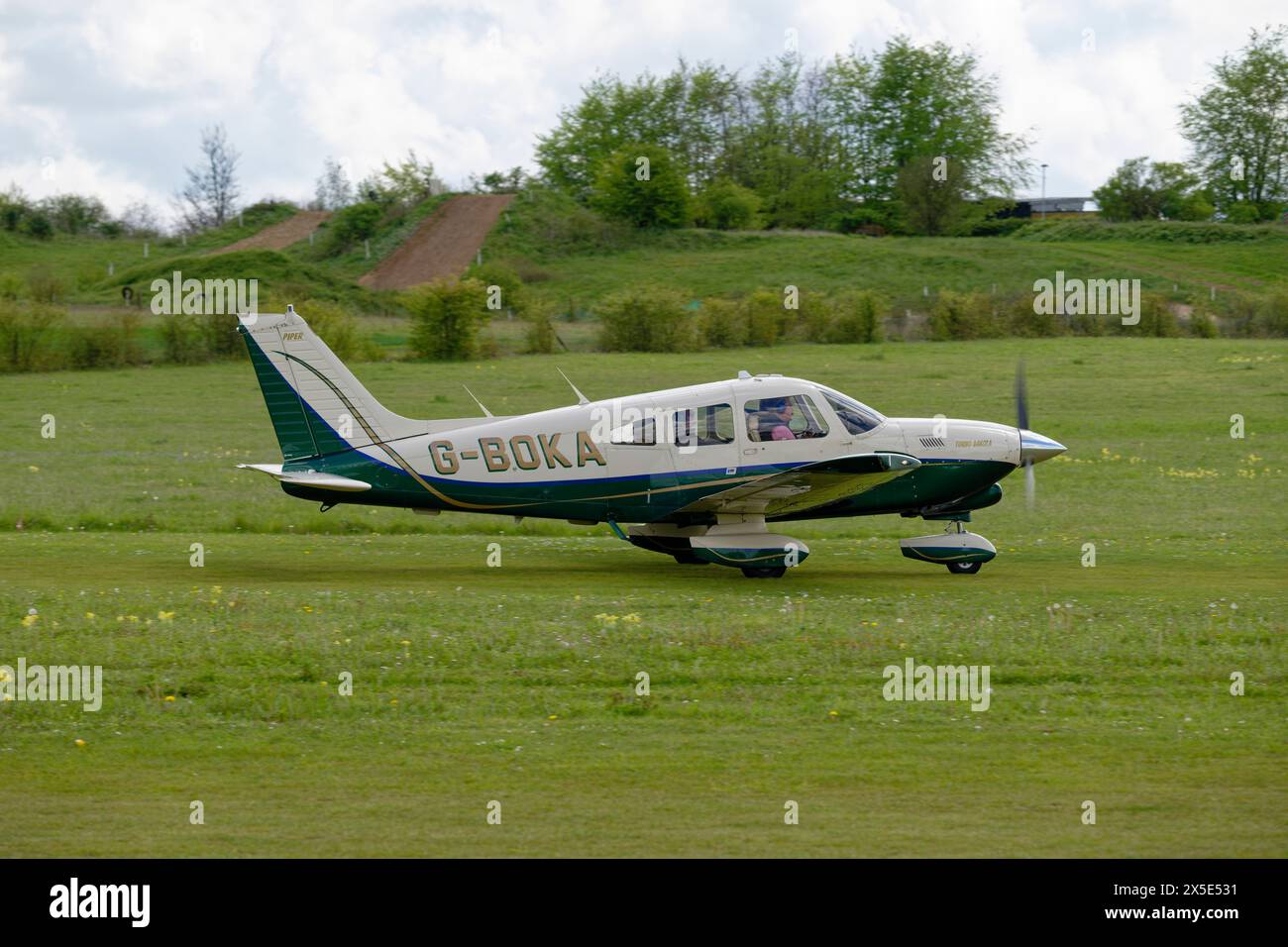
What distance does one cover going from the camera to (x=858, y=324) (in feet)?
159

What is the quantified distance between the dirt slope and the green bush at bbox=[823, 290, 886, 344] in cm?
4250

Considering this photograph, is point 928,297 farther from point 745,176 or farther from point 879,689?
point 879,689

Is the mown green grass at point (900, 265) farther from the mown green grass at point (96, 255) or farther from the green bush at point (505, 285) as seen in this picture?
the mown green grass at point (96, 255)

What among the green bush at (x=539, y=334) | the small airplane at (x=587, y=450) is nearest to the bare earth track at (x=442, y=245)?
the green bush at (x=539, y=334)

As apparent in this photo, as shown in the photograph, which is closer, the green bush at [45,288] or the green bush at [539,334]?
the green bush at [539,334]

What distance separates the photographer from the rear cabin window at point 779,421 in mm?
16531

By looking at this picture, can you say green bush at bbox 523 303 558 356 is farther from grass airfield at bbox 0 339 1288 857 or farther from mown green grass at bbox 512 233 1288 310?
grass airfield at bbox 0 339 1288 857

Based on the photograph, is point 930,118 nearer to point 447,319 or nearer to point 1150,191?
point 1150,191

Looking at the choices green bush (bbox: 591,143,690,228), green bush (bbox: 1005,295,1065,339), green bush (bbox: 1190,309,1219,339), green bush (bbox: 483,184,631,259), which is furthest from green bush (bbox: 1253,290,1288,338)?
green bush (bbox: 591,143,690,228)

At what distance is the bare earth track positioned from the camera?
7406 centimetres

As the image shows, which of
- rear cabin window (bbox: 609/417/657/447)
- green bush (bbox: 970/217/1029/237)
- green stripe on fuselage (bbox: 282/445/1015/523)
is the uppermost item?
green bush (bbox: 970/217/1029/237)

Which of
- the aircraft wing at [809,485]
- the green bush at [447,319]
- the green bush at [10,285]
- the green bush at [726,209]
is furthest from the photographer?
the green bush at [726,209]

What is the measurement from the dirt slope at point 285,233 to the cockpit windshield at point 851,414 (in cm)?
6735

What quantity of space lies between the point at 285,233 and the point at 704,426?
71.8 m
